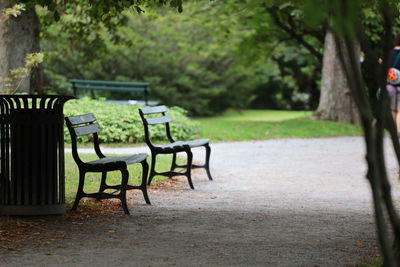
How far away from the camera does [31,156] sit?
7430mm

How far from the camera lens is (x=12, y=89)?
13.4 m

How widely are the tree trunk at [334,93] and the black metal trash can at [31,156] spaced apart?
17107 mm

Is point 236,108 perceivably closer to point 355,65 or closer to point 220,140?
point 220,140

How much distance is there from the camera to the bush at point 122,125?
659 inches

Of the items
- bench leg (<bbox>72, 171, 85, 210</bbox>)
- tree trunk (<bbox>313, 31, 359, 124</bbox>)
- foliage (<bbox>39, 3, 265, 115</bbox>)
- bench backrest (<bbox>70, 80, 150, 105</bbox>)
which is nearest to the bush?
bench backrest (<bbox>70, 80, 150, 105</bbox>)

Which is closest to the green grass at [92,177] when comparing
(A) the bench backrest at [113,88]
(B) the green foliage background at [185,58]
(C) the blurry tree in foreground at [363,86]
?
(C) the blurry tree in foreground at [363,86]

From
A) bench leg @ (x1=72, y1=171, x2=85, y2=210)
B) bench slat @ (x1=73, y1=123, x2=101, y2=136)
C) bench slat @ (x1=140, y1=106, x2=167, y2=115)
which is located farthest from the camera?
bench slat @ (x1=140, y1=106, x2=167, y2=115)

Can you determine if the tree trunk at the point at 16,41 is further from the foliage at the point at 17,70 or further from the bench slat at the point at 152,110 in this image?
the bench slat at the point at 152,110

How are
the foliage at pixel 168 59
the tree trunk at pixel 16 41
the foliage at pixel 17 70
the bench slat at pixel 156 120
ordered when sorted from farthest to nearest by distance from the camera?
the foliage at pixel 168 59
the tree trunk at pixel 16 41
the foliage at pixel 17 70
the bench slat at pixel 156 120

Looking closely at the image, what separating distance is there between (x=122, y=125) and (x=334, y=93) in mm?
8975

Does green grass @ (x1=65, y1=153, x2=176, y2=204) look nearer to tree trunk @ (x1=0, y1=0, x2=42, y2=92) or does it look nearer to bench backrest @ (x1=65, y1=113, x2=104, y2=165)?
bench backrest @ (x1=65, y1=113, x2=104, y2=165)

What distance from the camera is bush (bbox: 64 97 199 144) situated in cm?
1675

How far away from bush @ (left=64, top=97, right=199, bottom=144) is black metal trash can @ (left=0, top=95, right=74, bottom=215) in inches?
357

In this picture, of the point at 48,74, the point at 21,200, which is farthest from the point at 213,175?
the point at 48,74
